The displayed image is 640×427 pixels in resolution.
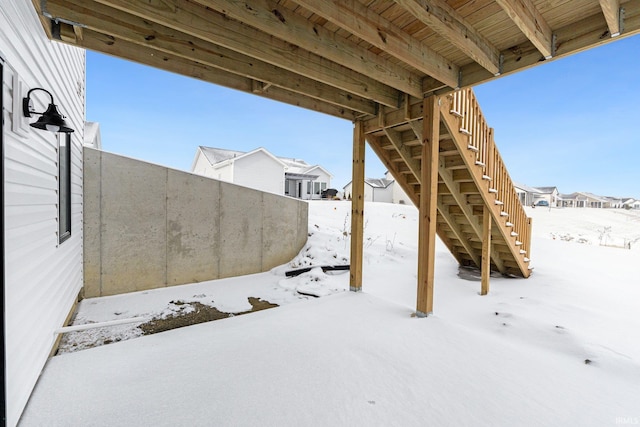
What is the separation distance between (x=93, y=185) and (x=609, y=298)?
8.07m

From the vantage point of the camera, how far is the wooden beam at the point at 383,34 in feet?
6.27

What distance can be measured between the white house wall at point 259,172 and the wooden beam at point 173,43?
10.9 meters

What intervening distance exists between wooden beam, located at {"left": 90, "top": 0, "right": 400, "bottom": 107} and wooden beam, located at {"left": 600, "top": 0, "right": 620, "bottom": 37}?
75.9 inches

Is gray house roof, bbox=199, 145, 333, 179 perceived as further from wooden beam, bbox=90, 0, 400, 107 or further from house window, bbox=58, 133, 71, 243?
wooden beam, bbox=90, 0, 400, 107

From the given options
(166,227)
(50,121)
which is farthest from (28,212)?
(166,227)

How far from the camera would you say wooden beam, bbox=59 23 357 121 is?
7.75ft

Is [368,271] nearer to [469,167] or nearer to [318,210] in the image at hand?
[469,167]

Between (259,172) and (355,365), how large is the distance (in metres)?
13.2

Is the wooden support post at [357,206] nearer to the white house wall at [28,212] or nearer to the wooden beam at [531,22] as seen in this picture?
the wooden beam at [531,22]

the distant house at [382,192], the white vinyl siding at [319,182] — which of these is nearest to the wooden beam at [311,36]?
the white vinyl siding at [319,182]

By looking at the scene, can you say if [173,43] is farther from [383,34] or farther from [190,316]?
[190,316]

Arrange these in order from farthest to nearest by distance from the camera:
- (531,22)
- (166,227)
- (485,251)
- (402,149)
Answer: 1. (166,227)
2. (485,251)
3. (402,149)
4. (531,22)

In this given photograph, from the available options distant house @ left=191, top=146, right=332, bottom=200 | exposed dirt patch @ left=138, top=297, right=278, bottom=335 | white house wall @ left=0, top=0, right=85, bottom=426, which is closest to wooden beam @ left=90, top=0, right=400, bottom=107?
white house wall @ left=0, top=0, right=85, bottom=426

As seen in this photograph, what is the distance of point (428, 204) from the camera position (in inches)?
125
